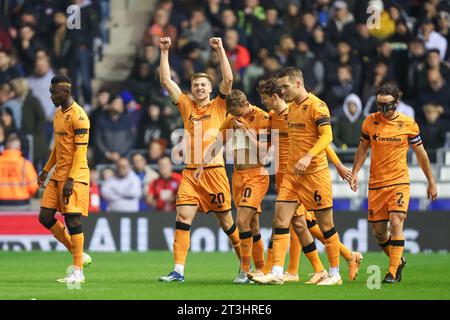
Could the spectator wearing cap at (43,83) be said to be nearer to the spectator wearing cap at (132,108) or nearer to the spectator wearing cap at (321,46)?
the spectator wearing cap at (132,108)

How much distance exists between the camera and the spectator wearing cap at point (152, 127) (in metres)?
22.9

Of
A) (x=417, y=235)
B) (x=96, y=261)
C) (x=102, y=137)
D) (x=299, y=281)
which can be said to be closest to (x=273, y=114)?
(x=299, y=281)

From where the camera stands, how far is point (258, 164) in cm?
1437

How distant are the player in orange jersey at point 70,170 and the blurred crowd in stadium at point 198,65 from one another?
776 centimetres

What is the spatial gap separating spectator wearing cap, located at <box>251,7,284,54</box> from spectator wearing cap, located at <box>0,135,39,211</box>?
5.21 metres

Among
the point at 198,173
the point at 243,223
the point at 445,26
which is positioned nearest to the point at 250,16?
the point at 445,26

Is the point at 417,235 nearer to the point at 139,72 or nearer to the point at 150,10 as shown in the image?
the point at 139,72

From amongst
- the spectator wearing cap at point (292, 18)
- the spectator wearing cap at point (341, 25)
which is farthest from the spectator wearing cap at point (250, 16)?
the spectator wearing cap at point (341, 25)

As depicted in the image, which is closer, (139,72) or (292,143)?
(292,143)

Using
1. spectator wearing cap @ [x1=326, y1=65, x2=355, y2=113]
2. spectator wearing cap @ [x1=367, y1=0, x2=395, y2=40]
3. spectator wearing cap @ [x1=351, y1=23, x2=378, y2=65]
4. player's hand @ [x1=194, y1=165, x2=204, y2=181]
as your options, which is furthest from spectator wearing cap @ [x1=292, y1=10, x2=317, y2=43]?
player's hand @ [x1=194, y1=165, x2=204, y2=181]

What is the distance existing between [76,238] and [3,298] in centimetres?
196

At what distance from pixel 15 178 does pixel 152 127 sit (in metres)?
2.83

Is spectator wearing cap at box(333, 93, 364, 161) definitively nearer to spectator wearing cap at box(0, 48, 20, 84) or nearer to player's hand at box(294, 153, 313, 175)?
spectator wearing cap at box(0, 48, 20, 84)

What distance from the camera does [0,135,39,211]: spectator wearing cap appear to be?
21.7 meters
